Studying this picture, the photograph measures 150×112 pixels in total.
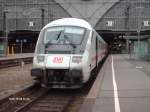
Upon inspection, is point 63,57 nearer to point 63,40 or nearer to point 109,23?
point 63,40

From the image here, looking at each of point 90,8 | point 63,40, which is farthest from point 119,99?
point 90,8

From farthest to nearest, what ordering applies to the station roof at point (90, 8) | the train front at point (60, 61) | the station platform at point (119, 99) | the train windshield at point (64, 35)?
the station roof at point (90, 8), the train windshield at point (64, 35), the train front at point (60, 61), the station platform at point (119, 99)

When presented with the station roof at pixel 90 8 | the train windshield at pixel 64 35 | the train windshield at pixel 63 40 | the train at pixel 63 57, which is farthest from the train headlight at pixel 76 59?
the station roof at pixel 90 8

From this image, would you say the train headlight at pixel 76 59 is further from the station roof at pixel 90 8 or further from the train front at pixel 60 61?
the station roof at pixel 90 8

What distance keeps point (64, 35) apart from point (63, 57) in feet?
5.38

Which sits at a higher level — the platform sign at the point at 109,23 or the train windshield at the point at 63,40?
the platform sign at the point at 109,23

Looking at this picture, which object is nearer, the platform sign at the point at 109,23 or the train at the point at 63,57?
the train at the point at 63,57

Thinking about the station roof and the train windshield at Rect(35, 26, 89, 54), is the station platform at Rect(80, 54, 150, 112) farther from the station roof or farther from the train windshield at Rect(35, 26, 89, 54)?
the station roof

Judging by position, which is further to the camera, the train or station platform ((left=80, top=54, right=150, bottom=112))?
the train

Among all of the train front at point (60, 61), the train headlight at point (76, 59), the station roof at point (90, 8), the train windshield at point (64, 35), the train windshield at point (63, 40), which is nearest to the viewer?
the train front at point (60, 61)

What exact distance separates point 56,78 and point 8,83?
3951 millimetres

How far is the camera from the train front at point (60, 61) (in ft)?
50.4

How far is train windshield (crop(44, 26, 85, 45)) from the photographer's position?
16625 mm

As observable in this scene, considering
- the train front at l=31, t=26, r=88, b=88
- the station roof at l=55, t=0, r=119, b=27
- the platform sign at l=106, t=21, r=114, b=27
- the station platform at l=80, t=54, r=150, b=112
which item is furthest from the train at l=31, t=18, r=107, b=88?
the station roof at l=55, t=0, r=119, b=27
